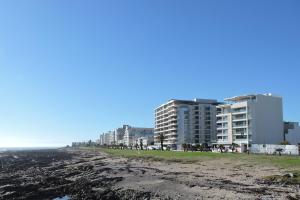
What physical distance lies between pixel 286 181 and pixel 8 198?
80.8ft

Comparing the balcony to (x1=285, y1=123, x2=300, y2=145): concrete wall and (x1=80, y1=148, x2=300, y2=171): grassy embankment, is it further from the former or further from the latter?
(x1=80, y1=148, x2=300, y2=171): grassy embankment

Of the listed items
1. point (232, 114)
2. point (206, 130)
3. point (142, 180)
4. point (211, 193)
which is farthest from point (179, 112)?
point (211, 193)

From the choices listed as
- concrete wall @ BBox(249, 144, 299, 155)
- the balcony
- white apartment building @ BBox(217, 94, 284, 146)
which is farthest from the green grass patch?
the balcony

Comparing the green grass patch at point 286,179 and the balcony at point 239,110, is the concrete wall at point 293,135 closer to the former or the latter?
the balcony at point 239,110

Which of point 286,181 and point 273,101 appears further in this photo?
point 273,101

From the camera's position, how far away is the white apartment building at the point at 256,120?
124 metres

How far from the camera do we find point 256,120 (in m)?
124

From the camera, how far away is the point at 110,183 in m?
41.4

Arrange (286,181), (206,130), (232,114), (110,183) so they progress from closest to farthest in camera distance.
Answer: (286,181), (110,183), (232,114), (206,130)

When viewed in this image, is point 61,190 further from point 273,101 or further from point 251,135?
point 273,101

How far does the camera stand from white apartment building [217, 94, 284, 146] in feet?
406

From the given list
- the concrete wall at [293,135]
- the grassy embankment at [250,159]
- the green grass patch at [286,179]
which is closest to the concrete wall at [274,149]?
the grassy embankment at [250,159]

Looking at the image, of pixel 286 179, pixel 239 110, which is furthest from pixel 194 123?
pixel 286 179

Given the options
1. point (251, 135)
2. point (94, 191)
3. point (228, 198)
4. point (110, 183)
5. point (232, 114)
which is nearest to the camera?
point (228, 198)
